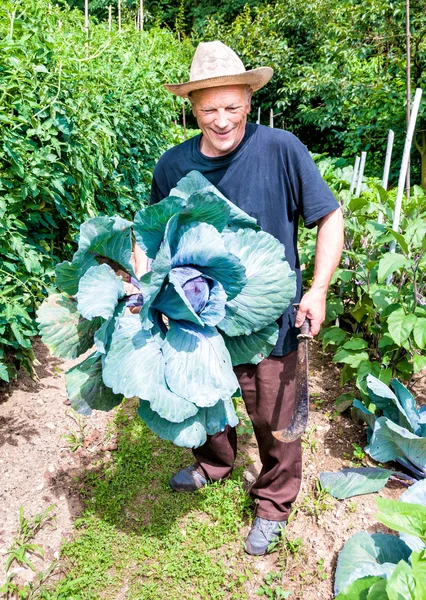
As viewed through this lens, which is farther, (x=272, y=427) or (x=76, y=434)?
(x=76, y=434)

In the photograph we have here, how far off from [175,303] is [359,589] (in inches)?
42.5

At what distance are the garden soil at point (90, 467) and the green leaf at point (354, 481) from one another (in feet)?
0.22

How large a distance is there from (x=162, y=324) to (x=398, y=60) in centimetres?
613

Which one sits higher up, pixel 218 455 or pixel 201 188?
pixel 201 188

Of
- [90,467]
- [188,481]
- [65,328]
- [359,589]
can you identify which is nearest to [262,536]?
[188,481]

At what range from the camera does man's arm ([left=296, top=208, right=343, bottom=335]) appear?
1525 millimetres

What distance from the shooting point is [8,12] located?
8.01ft

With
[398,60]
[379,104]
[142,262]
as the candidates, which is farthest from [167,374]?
[379,104]

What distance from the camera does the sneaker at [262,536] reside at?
6.25 feet

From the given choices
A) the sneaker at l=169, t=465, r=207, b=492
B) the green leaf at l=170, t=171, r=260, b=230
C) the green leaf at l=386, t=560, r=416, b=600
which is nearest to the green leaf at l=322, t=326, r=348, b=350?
the sneaker at l=169, t=465, r=207, b=492

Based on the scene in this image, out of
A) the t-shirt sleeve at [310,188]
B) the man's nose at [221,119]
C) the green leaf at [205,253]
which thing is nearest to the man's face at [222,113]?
the man's nose at [221,119]

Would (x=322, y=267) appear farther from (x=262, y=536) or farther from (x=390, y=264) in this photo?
(x=262, y=536)

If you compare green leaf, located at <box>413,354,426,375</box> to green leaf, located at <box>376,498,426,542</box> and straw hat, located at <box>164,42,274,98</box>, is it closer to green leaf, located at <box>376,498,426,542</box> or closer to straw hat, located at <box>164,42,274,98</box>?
green leaf, located at <box>376,498,426,542</box>

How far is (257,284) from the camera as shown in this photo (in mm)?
1179
